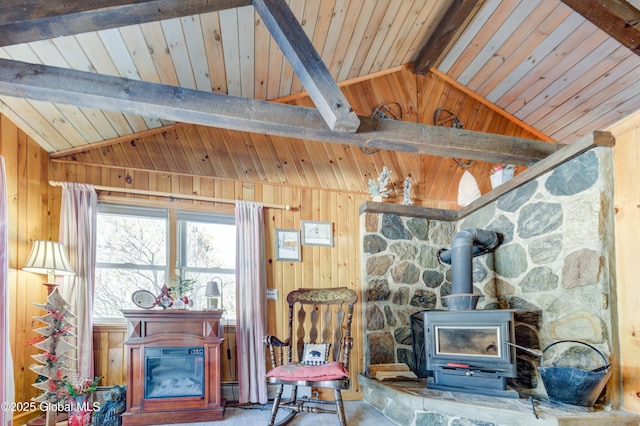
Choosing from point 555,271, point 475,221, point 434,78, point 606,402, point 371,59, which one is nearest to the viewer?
point 606,402

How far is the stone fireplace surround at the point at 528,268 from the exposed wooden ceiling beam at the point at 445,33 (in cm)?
167

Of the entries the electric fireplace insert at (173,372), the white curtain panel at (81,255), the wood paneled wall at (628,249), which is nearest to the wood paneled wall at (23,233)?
the white curtain panel at (81,255)

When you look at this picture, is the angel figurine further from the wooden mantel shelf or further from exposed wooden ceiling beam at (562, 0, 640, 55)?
exposed wooden ceiling beam at (562, 0, 640, 55)

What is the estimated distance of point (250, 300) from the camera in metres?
3.86

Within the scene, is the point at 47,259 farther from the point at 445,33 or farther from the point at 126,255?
the point at 445,33

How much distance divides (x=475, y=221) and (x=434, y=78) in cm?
187

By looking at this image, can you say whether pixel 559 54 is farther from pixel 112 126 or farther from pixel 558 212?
pixel 112 126

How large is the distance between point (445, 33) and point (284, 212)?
2375mm

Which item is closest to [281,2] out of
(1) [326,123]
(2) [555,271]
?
(1) [326,123]

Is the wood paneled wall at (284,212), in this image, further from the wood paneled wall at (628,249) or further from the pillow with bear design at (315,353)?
the wood paneled wall at (628,249)

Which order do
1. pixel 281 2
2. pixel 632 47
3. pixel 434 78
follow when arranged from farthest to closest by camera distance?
pixel 434 78
pixel 632 47
pixel 281 2

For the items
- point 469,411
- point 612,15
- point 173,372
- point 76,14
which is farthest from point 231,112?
point 612,15

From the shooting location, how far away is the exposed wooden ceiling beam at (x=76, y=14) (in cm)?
226

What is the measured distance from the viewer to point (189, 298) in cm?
376
